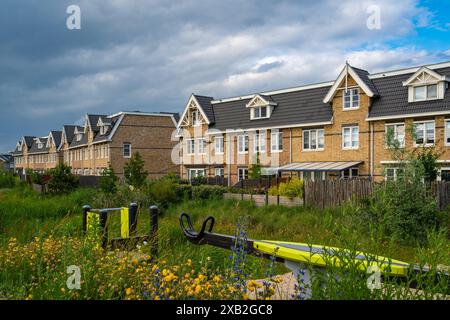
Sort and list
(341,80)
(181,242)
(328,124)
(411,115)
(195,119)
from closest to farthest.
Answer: (181,242), (411,115), (341,80), (328,124), (195,119)

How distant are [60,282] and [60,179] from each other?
2520cm

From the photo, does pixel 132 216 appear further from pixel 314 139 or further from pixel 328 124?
pixel 314 139

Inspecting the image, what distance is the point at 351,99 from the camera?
29.0 m

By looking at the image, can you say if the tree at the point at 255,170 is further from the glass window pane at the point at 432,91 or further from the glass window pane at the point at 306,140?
the glass window pane at the point at 432,91

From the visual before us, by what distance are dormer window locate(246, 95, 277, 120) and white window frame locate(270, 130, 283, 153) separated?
6.40 feet

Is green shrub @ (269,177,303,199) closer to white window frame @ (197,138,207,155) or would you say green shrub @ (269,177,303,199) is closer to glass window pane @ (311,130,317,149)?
glass window pane @ (311,130,317,149)

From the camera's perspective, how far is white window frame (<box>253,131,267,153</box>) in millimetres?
34688

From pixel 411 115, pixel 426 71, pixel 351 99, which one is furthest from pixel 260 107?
pixel 426 71

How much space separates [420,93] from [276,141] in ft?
38.1

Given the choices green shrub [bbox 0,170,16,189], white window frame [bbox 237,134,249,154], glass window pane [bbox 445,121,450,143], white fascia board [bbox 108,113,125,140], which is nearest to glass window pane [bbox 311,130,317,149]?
white window frame [bbox 237,134,249,154]

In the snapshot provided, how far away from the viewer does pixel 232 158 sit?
36750mm

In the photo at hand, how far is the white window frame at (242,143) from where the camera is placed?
3606cm

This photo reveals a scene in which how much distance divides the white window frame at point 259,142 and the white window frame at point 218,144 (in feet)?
12.5

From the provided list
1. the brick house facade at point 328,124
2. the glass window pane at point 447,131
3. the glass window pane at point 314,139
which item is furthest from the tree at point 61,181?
the glass window pane at point 447,131
